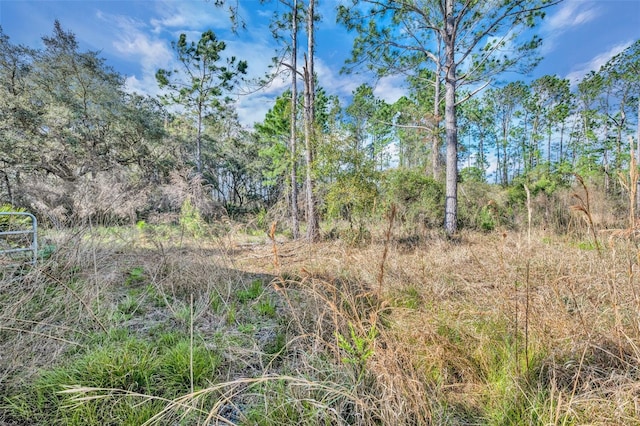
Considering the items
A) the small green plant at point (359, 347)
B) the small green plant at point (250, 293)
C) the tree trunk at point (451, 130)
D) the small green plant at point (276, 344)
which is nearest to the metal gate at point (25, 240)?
the small green plant at point (250, 293)

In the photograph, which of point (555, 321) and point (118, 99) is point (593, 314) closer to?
point (555, 321)

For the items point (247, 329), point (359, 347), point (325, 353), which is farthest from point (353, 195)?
point (359, 347)

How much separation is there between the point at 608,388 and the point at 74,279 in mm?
4169

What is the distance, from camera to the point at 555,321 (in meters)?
1.54

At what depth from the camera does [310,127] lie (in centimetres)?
627

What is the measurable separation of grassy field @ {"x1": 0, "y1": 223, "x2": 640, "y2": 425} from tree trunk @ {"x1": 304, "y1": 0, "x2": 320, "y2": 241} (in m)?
3.69

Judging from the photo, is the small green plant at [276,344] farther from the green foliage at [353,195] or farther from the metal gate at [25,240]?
the green foliage at [353,195]

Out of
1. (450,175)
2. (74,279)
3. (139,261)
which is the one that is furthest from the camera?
(450,175)

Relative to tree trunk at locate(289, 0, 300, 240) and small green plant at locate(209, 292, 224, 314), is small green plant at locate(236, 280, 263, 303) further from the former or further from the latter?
tree trunk at locate(289, 0, 300, 240)

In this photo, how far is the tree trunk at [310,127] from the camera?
6.25 metres

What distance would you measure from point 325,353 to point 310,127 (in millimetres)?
5541

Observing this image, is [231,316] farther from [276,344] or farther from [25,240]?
[25,240]

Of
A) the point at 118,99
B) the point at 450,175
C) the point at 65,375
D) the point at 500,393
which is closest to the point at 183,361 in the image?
the point at 65,375

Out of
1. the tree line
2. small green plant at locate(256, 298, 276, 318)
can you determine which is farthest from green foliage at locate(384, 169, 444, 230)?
small green plant at locate(256, 298, 276, 318)
